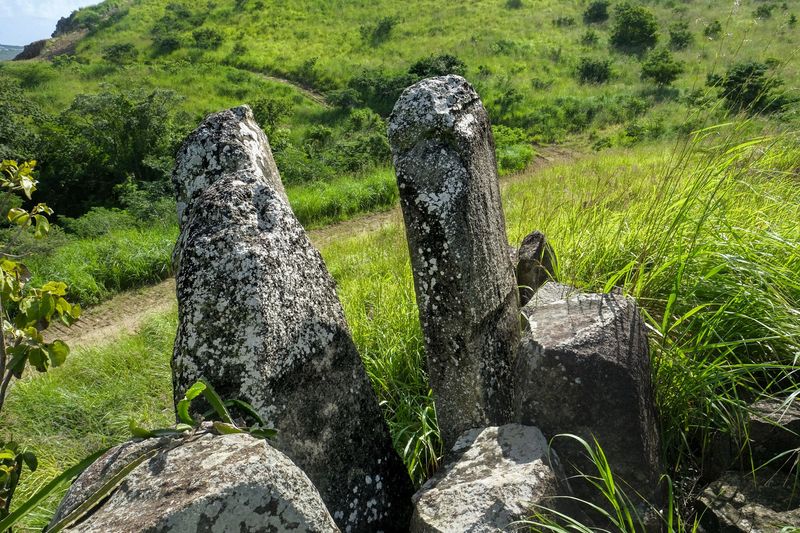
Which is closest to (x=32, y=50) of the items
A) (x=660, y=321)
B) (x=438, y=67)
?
(x=438, y=67)

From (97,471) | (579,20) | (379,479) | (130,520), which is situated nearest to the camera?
(130,520)

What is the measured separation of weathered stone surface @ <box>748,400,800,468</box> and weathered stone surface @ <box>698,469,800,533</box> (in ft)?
0.24

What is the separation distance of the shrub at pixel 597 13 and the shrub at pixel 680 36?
639cm

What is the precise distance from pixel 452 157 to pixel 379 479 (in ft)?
4.53

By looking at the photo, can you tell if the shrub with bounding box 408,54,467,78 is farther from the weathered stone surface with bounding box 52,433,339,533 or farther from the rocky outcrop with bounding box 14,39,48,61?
the rocky outcrop with bounding box 14,39,48,61

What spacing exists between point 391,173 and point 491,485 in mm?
11338

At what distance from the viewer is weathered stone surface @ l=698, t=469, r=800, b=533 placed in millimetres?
2008

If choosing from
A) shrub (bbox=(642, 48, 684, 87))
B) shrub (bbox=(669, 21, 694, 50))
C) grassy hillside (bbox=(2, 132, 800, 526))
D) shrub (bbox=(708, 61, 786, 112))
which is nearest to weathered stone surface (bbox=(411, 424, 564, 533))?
grassy hillside (bbox=(2, 132, 800, 526))

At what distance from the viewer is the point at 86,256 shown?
29.3ft

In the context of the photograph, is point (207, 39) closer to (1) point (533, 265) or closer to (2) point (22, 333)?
(1) point (533, 265)

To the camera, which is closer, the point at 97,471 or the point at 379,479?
the point at 97,471

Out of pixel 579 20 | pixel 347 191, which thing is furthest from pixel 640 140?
pixel 579 20

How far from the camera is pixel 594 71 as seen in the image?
80.1 ft

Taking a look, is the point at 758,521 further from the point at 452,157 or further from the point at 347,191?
the point at 347,191
